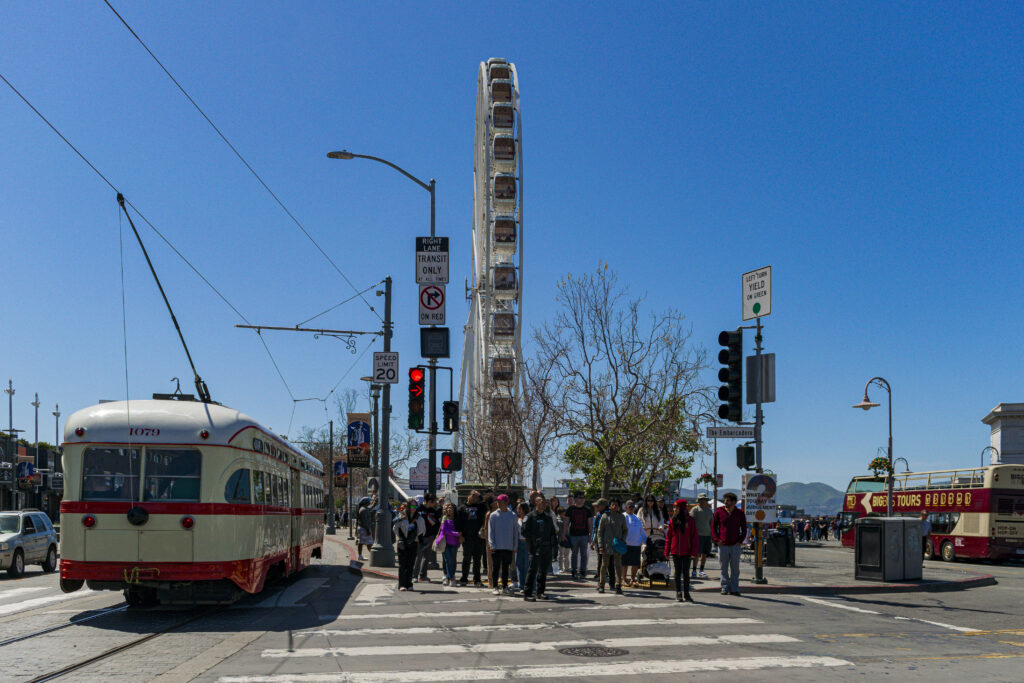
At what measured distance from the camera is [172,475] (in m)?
13.2

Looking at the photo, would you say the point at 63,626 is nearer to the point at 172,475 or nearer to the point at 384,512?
the point at 172,475

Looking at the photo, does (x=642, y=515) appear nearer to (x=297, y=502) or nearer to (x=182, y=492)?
(x=297, y=502)

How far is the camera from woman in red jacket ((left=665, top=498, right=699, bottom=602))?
15.4 metres

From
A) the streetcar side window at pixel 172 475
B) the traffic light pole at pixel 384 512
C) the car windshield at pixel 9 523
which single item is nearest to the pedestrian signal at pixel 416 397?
the traffic light pole at pixel 384 512

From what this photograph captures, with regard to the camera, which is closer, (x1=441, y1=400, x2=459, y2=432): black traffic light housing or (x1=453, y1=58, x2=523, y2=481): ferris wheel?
(x1=441, y1=400, x2=459, y2=432): black traffic light housing

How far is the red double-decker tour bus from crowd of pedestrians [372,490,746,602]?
52.7 ft

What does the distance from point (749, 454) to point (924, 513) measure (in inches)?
817

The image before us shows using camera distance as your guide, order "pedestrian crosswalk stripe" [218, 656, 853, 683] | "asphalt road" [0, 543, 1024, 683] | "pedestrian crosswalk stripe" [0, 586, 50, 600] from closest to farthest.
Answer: "pedestrian crosswalk stripe" [218, 656, 853, 683] → "asphalt road" [0, 543, 1024, 683] → "pedestrian crosswalk stripe" [0, 586, 50, 600]

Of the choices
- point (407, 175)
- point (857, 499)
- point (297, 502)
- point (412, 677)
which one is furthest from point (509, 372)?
point (412, 677)

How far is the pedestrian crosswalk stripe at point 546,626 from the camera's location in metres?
11.9

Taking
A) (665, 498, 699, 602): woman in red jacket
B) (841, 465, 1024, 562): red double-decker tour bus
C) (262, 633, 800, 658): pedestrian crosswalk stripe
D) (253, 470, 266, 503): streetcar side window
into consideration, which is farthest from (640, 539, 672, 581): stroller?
(841, 465, 1024, 562): red double-decker tour bus

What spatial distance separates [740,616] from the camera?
45.0ft

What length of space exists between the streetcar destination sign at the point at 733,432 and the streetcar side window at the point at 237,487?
9.50 meters

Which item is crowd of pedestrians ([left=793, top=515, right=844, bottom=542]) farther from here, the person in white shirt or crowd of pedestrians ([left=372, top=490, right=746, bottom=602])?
the person in white shirt
